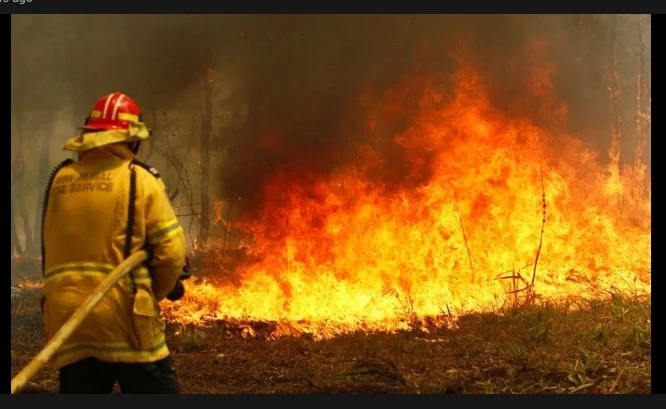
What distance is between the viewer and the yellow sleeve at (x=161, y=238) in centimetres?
405

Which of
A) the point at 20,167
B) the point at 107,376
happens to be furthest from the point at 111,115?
the point at 20,167

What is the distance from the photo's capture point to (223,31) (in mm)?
10328

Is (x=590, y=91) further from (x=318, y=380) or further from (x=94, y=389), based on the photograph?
(x=94, y=389)

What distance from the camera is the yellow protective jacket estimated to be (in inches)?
158

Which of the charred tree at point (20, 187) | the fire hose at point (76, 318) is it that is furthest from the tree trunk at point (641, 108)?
the charred tree at point (20, 187)

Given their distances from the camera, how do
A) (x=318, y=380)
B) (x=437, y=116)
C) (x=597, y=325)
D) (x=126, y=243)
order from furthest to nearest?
1. (x=437, y=116)
2. (x=597, y=325)
3. (x=318, y=380)
4. (x=126, y=243)

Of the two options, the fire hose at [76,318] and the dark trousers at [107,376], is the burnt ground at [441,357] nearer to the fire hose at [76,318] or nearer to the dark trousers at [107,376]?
the dark trousers at [107,376]

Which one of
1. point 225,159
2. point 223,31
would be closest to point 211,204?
point 225,159

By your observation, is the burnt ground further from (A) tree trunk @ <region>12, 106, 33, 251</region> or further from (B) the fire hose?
(A) tree trunk @ <region>12, 106, 33, 251</region>

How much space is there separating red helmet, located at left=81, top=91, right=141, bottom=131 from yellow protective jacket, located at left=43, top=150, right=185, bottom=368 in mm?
325

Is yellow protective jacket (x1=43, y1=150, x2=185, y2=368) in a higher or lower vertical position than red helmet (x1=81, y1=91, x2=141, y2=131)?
lower

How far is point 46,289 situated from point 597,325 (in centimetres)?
594

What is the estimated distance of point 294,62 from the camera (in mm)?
10375

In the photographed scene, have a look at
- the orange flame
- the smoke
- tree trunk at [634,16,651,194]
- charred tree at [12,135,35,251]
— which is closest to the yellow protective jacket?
the orange flame
